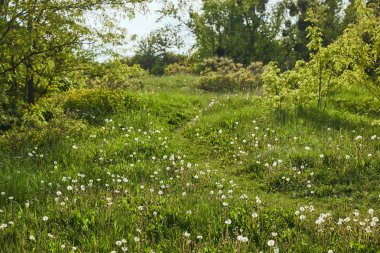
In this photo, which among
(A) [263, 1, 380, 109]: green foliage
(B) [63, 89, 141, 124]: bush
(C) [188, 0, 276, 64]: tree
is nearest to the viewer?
(A) [263, 1, 380, 109]: green foliage

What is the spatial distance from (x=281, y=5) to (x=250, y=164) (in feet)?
105

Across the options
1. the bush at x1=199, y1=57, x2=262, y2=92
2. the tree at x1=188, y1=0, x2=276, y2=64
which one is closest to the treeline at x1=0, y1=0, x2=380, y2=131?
the bush at x1=199, y1=57, x2=262, y2=92

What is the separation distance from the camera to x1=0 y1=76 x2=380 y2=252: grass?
5.37m

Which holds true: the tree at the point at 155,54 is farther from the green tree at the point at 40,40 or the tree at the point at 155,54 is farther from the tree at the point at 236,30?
the green tree at the point at 40,40

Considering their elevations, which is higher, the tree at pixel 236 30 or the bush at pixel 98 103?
the tree at pixel 236 30

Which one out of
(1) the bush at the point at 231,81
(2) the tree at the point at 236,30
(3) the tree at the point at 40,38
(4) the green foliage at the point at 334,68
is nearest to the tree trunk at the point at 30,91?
(3) the tree at the point at 40,38

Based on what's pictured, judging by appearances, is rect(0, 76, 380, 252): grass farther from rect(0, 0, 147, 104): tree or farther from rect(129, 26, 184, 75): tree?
rect(129, 26, 184, 75): tree

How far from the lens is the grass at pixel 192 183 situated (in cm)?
537

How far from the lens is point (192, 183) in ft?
25.4

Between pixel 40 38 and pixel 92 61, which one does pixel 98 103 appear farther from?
pixel 40 38

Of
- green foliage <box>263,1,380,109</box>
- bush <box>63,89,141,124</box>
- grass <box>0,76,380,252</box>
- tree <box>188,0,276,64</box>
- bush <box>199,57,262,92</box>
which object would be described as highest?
tree <box>188,0,276,64</box>

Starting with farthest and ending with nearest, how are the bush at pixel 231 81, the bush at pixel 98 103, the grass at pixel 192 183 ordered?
the bush at pixel 231 81 → the bush at pixel 98 103 → the grass at pixel 192 183

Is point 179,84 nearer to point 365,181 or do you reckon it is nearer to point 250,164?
point 250,164

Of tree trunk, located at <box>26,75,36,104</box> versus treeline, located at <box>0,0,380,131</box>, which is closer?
treeline, located at <box>0,0,380,131</box>
